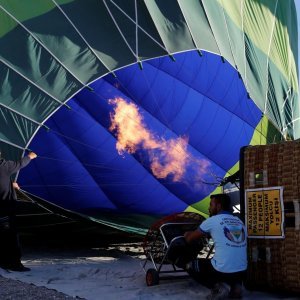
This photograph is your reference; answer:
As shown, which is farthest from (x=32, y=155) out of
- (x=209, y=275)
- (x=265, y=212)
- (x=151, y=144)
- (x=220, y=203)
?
(x=265, y=212)

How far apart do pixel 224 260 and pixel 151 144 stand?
2276mm

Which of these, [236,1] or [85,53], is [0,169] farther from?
[236,1]

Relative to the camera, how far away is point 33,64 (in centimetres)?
432

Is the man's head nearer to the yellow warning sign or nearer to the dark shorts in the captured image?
the yellow warning sign

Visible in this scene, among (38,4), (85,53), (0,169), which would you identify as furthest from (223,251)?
(38,4)

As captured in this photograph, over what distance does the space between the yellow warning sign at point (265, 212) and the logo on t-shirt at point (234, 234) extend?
0.66ft

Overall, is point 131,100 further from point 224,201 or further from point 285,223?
point 285,223

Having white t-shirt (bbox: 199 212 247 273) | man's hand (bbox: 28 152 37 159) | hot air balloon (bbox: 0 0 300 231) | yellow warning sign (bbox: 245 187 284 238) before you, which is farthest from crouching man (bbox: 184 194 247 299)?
hot air balloon (bbox: 0 0 300 231)

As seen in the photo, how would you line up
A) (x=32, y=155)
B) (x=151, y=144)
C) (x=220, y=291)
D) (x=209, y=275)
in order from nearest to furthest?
(x=220, y=291)
(x=209, y=275)
(x=32, y=155)
(x=151, y=144)

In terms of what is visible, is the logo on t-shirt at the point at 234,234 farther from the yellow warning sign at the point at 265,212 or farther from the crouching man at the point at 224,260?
the yellow warning sign at the point at 265,212

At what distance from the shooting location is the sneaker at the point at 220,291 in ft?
9.61

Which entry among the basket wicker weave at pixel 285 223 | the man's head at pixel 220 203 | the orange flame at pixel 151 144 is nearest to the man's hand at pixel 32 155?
the orange flame at pixel 151 144

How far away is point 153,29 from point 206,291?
2.44 meters

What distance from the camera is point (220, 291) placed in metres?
2.94
